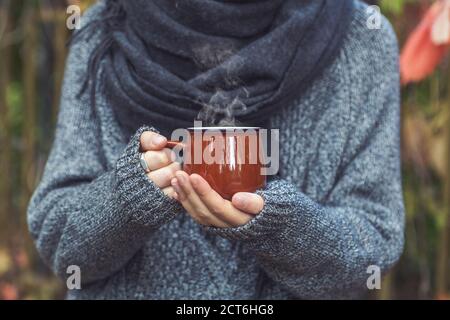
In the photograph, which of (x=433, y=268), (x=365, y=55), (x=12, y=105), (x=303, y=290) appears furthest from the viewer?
(x=12, y=105)

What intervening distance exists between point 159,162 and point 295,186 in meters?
0.27

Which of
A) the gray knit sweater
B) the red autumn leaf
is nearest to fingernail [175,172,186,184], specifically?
the gray knit sweater

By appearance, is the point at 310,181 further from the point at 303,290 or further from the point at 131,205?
the point at 131,205

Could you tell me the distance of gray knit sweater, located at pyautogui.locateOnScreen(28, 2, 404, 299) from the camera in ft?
4.08

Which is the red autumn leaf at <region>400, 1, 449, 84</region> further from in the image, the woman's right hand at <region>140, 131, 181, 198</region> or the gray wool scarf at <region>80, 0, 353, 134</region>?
the woman's right hand at <region>140, 131, 181, 198</region>

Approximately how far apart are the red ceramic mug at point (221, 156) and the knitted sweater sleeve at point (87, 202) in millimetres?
72

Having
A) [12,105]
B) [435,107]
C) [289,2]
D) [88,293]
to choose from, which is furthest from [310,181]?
[12,105]

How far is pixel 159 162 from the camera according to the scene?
3.59ft

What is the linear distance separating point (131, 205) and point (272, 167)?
8.5 inches

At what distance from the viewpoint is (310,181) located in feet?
4.36

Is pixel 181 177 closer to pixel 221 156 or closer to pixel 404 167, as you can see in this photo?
pixel 221 156

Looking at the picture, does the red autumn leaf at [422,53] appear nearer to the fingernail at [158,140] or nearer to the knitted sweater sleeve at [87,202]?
the knitted sweater sleeve at [87,202]

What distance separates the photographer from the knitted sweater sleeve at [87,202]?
112 centimetres

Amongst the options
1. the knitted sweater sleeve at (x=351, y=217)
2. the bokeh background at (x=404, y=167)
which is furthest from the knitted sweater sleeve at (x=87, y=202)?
the bokeh background at (x=404, y=167)
